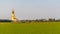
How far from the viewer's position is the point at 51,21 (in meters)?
46.1

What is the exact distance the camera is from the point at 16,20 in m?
49.8

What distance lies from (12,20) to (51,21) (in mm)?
10427

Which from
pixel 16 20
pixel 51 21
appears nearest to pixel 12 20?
pixel 16 20

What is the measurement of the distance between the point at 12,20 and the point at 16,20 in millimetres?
1041

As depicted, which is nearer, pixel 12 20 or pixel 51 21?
pixel 51 21

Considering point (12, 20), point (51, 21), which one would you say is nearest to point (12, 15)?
point (12, 20)

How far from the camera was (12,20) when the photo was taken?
49.8 m

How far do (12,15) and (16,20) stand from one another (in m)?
1.68

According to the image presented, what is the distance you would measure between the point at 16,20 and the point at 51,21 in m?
9.47

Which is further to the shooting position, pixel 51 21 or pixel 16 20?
pixel 16 20

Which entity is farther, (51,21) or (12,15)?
(12,15)

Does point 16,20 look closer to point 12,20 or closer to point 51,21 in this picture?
point 12,20

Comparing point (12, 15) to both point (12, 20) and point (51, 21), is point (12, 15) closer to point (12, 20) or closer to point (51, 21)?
point (12, 20)
